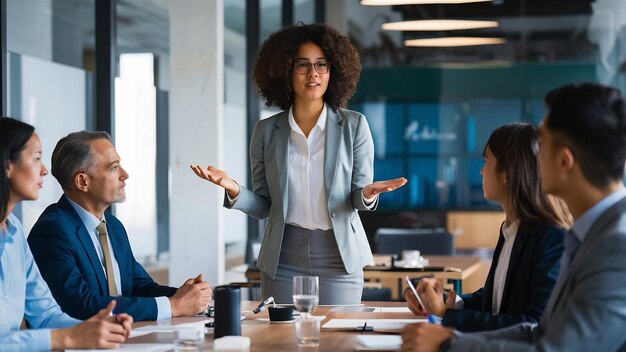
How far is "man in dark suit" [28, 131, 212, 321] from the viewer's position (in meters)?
3.30

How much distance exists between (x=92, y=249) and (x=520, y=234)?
1.44 meters

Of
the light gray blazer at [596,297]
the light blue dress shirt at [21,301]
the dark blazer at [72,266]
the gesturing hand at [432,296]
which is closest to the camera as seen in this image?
the light gray blazer at [596,297]

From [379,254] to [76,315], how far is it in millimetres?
4638

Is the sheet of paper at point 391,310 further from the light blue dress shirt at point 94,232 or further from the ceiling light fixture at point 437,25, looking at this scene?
the ceiling light fixture at point 437,25

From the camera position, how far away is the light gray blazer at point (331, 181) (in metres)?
4.10

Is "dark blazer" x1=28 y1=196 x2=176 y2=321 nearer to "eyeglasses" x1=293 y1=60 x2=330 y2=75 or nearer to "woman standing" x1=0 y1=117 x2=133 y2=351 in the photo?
"woman standing" x1=0 y1=117 x2=133 y2=351

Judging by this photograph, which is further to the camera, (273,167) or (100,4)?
(100,4)

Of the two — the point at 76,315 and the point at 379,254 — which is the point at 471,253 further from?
the point at 76,315

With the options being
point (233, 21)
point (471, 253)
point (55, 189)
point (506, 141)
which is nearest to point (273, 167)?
point (506, 141)

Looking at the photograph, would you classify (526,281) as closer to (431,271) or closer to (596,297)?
(596,297)

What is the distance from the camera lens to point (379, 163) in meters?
11.5

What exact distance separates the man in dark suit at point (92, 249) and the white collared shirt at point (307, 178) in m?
0.69

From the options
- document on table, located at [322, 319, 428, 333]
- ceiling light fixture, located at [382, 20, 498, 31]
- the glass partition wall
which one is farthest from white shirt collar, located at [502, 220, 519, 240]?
the glass partition wall

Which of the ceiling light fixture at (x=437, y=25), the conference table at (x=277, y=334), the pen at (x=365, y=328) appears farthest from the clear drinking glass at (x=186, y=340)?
the ceiling light fixture at (x=437, y=25)
